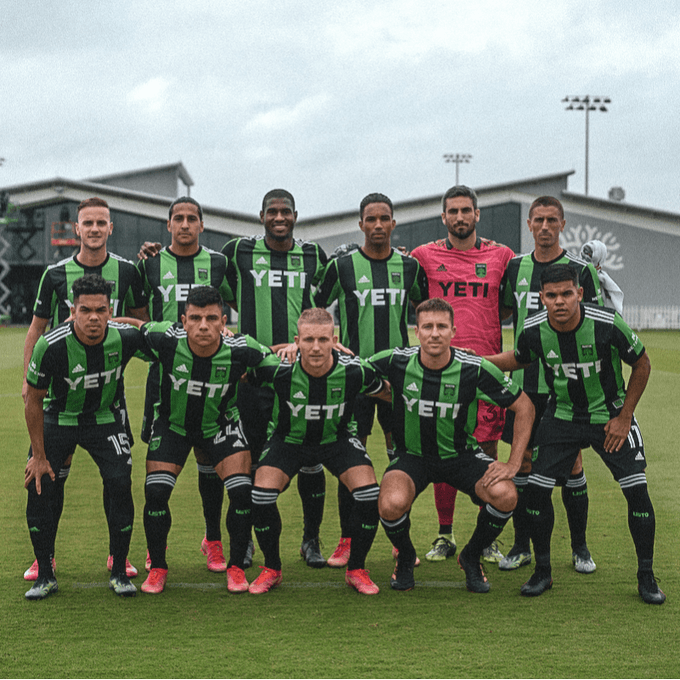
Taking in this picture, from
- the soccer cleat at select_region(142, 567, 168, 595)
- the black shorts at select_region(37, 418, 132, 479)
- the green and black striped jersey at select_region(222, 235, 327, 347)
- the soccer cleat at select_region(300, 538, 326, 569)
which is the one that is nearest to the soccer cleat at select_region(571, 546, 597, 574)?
the soccer cleat at select_region(300, 538, 326, 569)

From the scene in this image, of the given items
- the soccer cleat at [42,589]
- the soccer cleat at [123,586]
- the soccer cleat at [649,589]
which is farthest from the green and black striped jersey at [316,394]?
the soccer cleat at [649,589]

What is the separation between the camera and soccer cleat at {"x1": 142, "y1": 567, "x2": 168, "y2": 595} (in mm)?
3633

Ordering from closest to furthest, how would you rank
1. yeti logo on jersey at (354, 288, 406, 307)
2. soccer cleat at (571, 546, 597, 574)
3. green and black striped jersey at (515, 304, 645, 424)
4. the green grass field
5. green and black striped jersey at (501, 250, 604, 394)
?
the green grass field, green and black striped jersey at (515, 304, 645, 424), soccer cleat at (571, 546, 597, 574), green and black striped jersey at (501, 250, 604, 394), yeti logo on jersey at (354, 288, 406, 307)

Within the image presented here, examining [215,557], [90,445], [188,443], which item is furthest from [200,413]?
[215,557]

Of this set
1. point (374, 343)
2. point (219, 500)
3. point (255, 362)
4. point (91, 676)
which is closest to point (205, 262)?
point (255, 362)

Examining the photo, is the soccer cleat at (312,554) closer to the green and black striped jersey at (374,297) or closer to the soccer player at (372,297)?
the soccer player at (372,297)

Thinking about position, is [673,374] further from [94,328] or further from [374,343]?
[94,328]

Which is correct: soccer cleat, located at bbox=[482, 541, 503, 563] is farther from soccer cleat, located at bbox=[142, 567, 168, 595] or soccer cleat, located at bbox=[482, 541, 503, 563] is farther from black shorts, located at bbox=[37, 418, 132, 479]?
black shorts, located at bbox=[37, 418, 132, 479]

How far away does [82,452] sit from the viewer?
7.13 metres

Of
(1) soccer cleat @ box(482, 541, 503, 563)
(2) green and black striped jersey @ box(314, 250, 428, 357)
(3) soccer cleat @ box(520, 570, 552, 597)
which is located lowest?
(1) soccer cleat @ box(482, 541, 503, 563)

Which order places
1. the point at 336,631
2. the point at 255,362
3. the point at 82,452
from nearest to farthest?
the point at 336,631
the point at 255,362
the point at 82,452

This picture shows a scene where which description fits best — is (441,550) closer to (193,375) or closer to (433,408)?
(433,408)

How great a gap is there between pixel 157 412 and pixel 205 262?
910 mm

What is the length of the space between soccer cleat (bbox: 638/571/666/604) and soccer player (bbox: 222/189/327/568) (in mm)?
1684
